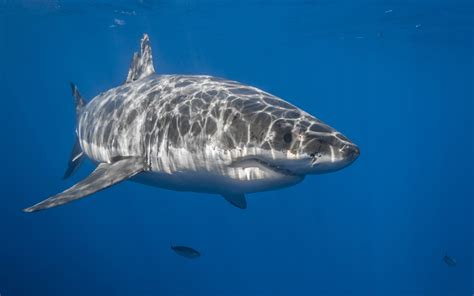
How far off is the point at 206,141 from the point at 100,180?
1670 mm

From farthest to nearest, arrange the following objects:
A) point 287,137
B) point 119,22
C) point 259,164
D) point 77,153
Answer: point 119,22
point 77,153
point 259,164
point 287,137

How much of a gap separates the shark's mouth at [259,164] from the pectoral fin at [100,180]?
1.68 meters

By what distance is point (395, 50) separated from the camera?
41.4 metres

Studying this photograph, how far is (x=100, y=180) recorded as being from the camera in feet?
18.1

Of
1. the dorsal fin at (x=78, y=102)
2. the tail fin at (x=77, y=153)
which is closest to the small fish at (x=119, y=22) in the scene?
the dorsal fin at (x=78, y=102)

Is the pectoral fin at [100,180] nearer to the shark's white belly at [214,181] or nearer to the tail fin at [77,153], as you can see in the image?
the shark's white belly at [214,181]

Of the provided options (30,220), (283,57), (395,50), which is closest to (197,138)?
(30,220)

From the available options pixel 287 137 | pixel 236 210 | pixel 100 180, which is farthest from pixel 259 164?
pixel 236 210

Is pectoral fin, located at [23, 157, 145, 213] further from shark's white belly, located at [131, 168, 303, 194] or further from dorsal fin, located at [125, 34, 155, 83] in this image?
dorsal fin, located at [125, 34, 155, 83]

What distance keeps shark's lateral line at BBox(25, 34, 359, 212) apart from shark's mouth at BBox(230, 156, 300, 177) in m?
0.01

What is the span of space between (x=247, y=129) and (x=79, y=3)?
30.5m

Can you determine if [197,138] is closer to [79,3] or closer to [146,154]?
[146,154]

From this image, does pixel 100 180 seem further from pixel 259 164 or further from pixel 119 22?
pixel 119 22

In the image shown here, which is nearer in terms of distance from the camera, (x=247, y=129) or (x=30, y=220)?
(x=247, y=129)
